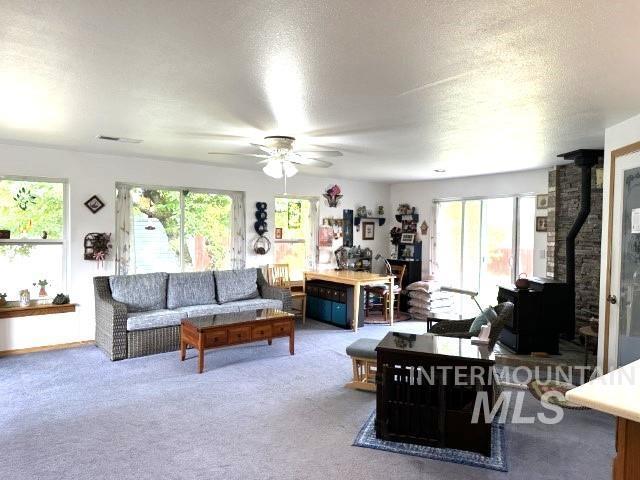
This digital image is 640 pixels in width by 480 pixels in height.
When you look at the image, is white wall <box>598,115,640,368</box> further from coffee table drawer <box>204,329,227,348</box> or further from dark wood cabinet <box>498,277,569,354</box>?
coffee table drawer <box>204,329,227,348</box>

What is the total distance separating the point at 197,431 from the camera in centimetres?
298

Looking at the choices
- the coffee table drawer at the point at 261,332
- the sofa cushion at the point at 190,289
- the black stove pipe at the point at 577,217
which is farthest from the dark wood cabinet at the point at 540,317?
the sofa cushion at the point at 190,289

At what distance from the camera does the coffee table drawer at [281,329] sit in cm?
476

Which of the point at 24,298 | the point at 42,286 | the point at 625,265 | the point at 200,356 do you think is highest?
the point at 625,265

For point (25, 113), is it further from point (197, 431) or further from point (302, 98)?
point (197, 431)

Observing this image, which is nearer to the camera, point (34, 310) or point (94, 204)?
point (34, 310)

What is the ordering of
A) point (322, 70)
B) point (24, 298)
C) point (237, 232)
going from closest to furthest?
point (322, 70)
point (24, 298)
point (237, 232)

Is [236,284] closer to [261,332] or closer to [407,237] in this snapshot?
[261,332]

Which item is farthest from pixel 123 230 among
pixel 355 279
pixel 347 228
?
pixel 347 228

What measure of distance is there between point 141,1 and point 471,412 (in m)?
2.85

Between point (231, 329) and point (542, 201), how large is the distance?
15.2 ft

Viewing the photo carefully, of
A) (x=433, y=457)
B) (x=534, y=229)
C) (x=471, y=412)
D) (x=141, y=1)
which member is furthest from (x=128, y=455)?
(x=534, y=229)

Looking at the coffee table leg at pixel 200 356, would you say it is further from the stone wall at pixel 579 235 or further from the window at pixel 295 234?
the stone wall at pixel 579 235

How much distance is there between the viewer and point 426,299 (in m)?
7.02
